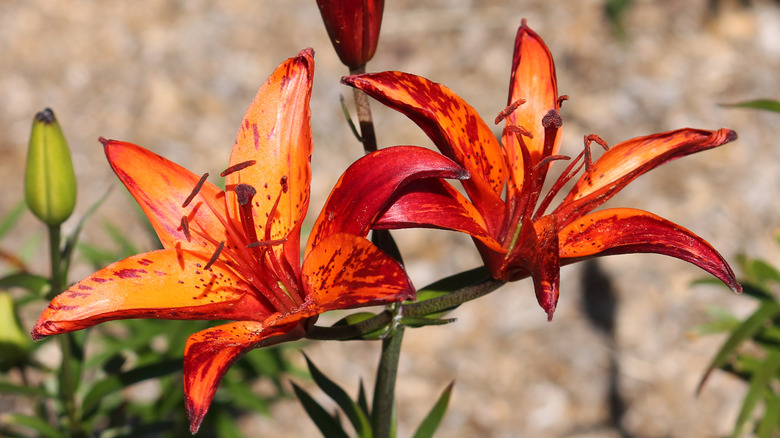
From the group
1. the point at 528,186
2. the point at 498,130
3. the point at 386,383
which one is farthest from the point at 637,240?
the point at 498,130

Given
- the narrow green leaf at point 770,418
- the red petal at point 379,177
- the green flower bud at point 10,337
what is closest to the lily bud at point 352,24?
the red petal at point 379,177

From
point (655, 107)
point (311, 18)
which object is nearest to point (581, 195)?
point (655, 107)

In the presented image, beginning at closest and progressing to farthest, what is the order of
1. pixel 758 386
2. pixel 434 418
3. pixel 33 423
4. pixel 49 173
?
pixel 49 173, pixel 434 418, pixel 33 423, pixel 758 386

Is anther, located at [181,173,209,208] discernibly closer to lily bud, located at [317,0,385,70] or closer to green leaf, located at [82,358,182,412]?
lily bud, located at [317,0,385,70]

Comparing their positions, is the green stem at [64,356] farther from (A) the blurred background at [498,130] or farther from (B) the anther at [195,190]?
(A) the blurred background at [498,130]

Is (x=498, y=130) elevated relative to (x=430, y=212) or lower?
elevated

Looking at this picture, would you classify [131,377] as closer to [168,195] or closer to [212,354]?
[168,195]

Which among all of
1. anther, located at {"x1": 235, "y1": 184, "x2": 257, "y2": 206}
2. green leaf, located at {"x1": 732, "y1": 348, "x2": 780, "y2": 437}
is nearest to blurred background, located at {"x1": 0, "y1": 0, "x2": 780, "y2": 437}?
green leaf, located at {"x1": 732, "y1": 348, "x2": 780, "y2": 437}

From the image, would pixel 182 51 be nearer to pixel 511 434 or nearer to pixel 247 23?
pixel 247 23
